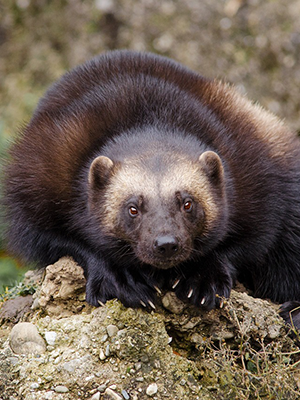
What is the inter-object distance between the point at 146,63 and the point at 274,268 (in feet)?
6.80

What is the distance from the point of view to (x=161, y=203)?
4297mm

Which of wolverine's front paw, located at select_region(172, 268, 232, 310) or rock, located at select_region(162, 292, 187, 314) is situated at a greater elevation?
wolverine's front paw, located at select_region(172, 268, 232, 310)

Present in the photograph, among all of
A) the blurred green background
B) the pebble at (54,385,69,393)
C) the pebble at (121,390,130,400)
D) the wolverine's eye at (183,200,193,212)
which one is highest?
the blurred green background

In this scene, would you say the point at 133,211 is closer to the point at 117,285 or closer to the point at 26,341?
the point at 117,285

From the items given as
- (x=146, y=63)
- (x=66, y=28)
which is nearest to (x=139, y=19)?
(x=66, y=28)

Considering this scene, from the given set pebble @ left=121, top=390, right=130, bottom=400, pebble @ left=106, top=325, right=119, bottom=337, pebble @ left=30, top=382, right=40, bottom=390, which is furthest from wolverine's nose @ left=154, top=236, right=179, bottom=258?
pebble @ left=30, top=382, right=40, bottom=390

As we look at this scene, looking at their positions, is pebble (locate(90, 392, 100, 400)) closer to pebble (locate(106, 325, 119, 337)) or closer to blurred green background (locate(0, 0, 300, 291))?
pebble (locate(106, 325, 119, 337))

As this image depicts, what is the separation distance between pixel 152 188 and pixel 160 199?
11 cm

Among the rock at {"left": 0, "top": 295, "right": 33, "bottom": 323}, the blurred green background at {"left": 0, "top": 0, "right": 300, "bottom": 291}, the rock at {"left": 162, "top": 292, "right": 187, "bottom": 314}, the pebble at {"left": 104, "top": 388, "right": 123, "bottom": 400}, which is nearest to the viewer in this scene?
the pebble at {"left": 104, "top": 388, "right": 123, "bottom": 400}

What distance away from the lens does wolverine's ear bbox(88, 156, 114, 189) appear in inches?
181

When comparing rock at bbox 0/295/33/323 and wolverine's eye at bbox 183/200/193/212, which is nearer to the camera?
wolverine's eye at bbox 183/200/193/212

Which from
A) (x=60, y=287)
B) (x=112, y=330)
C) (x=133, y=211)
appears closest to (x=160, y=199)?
(x=133, y=211)

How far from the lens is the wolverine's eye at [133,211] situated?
4.41 m

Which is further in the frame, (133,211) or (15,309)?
(15,309)
